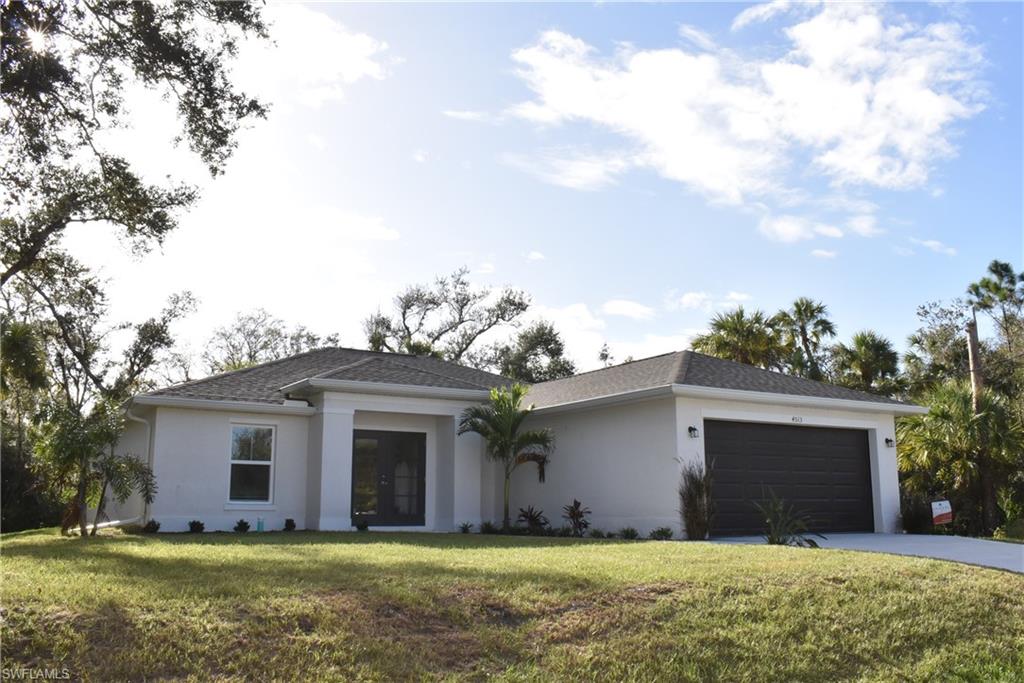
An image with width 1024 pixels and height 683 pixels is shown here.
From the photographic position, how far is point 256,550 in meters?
11.0

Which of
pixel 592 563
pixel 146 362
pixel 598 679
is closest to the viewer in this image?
pixel 598 679

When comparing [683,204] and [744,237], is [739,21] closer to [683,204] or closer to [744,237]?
[683,204]

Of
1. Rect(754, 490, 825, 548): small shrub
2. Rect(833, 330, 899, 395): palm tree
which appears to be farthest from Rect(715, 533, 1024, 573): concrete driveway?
Rect(833, 330, 899, 395): palm tree

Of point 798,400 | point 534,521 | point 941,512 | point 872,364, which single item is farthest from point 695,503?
point 872,364

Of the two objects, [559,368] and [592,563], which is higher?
[559,368]

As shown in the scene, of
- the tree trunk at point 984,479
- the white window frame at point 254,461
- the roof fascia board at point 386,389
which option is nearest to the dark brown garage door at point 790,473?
the tree trunk at point 984,479

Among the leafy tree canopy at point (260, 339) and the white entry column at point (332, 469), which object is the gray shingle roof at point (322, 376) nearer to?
the white entry column at point (332, 469)

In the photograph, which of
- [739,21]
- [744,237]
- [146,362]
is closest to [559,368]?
[146,362]

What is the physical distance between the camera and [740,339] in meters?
28.9

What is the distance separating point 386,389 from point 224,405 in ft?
10.8

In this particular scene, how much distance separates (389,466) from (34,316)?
20.7 meters

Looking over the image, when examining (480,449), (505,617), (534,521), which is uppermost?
(480,449)

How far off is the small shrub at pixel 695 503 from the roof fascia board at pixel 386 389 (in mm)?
5277

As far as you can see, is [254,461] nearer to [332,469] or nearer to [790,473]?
[332,469]
